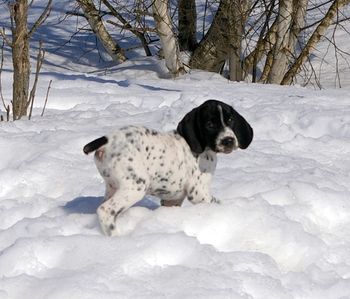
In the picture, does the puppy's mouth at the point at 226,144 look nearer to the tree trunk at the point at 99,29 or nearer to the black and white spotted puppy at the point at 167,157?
the black and white spotted puppy at the point at 167,157

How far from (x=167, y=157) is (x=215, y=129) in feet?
1.04

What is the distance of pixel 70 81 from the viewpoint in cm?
924

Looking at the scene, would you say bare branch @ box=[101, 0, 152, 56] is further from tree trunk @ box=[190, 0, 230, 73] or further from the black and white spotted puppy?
the black and white spotted puppy

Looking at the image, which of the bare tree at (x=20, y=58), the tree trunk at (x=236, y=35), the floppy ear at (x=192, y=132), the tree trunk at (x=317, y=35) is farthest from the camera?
the tree trunk at (x=317, y=35)

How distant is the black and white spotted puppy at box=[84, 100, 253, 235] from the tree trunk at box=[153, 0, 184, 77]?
602 cm

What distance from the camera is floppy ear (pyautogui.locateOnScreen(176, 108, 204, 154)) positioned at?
4422 millimetres

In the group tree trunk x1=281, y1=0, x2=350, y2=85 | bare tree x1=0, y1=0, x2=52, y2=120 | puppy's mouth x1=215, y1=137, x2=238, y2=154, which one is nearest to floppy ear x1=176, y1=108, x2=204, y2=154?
puppy's mouth x1=215, y1=137, x2=238, y2=154

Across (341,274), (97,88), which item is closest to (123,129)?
(341,274)

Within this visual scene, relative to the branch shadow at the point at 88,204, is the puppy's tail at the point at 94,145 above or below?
above

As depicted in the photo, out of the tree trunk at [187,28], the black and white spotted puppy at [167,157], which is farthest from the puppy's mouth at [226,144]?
the tree trunk at [187,28]

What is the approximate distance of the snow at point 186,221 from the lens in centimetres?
376

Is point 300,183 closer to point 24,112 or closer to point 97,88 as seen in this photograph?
point 24,112

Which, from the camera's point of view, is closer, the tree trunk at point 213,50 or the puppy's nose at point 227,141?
the puppy's nose at point 227,141

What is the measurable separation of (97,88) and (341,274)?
529cm
